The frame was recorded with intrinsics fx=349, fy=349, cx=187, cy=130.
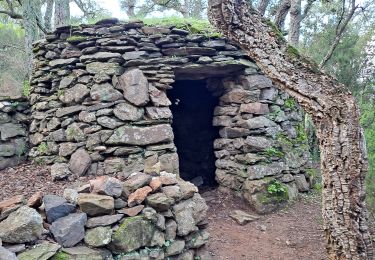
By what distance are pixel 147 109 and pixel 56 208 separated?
185 cm

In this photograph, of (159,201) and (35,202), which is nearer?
(35,202)

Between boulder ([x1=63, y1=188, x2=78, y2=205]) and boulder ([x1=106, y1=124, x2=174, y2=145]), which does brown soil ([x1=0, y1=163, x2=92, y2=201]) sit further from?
boulder ([x1=106, y1=124, x2=174, y2=145])

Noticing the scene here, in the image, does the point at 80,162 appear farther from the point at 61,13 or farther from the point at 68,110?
the point at 61,13

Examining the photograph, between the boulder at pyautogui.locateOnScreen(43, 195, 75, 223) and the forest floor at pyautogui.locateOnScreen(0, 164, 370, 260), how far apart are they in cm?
63

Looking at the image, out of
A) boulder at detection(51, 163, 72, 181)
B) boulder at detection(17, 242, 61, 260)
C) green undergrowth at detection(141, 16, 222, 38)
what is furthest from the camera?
green undergrowth at detection(141, 16, 222, 38)

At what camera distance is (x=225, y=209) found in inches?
196

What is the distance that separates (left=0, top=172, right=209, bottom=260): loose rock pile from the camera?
8.46 ft

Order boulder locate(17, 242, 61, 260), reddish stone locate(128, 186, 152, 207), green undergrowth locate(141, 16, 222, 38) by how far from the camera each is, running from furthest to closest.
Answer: green undergrowth locate(141, 16, 222, 38), reddish stone locate(128, 186, 152, 207), boulder locate(17, 242, 61, 260)

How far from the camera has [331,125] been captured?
102 inches

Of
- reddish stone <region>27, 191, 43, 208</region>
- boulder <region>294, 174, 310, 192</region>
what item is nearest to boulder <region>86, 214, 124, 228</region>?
reddish stone <region>27, 191, 43, 208</region>

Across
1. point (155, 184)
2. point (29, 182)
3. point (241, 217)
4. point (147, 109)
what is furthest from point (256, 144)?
point (29, 182)

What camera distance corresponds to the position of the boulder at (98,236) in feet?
9.14

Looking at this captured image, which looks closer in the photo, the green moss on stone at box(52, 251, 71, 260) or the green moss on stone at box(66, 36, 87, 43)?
the green moss on stone at box(52, 251, 71, 260)

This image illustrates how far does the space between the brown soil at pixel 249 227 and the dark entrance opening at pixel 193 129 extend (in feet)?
4.78
